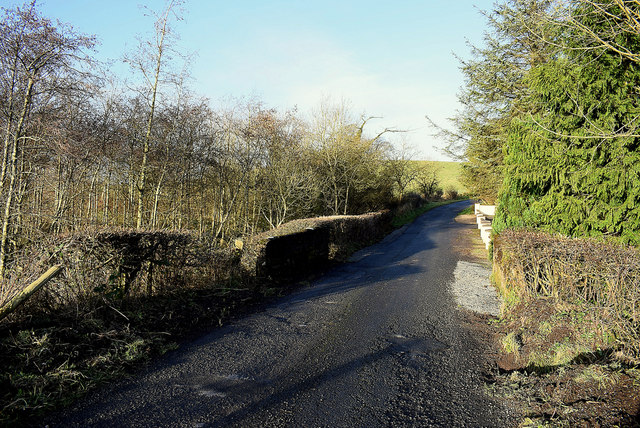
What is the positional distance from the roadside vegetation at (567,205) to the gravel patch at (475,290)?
415 millimetres

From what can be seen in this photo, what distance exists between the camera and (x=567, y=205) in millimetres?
9016

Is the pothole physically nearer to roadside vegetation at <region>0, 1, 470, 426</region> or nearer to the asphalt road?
the asphalt road

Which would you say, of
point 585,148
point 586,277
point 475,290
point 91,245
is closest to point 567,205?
point 585,148

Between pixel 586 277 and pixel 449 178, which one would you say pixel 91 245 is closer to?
pixel 586 277

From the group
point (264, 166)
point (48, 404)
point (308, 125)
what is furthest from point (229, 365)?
point (308, 125)

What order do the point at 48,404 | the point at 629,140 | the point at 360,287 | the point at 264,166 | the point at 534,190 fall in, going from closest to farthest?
the point at 48,404, the point at 629,140, the point at 360,287, the point at 534,190, the point at 264,166

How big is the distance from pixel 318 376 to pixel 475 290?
5647 millimetres

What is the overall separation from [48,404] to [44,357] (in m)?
0.72

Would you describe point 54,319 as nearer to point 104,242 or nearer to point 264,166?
point 104,242

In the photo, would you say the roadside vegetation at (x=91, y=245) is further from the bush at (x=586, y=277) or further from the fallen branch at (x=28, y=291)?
the bush at (x=586, y=277)

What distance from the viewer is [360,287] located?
8688 millimetres

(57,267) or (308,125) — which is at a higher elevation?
(308,125)

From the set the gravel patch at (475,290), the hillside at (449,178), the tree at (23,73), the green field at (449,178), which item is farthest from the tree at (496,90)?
the hillside at (449,178)

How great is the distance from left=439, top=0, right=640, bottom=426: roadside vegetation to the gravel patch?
415mm
